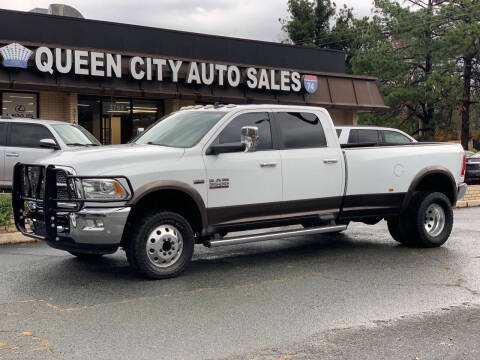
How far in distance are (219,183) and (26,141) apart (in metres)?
6.96

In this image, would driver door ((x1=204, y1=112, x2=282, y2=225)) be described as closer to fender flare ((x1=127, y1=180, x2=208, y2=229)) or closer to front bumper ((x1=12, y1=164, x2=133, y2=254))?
fender flare ((x1=127, y1=180, x2=208, y2=229))

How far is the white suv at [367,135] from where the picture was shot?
1481 cm

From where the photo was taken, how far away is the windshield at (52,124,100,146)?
13164 mm

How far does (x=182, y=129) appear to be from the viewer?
7965 millimetres

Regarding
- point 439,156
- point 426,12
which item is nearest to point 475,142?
point 426,12

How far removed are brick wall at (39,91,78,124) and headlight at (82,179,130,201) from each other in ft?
48.4

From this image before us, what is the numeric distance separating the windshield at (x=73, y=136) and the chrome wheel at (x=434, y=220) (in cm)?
706

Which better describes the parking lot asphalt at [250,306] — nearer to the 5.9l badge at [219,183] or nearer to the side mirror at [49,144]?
the 5.9l badge at [219,183]

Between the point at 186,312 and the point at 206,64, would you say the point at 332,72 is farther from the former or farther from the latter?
the point at 186,312

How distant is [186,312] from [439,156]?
17.6 feet

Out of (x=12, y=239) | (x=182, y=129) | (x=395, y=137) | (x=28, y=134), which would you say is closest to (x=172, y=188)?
(x=182, y=129)

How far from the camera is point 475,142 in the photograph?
64.3 meters

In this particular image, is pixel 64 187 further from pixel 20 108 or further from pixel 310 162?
pixel 20 108

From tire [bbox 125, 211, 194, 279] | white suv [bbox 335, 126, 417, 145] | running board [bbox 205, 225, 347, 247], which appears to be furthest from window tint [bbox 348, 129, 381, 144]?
tire [bbox 125, 211, 194, 279]
